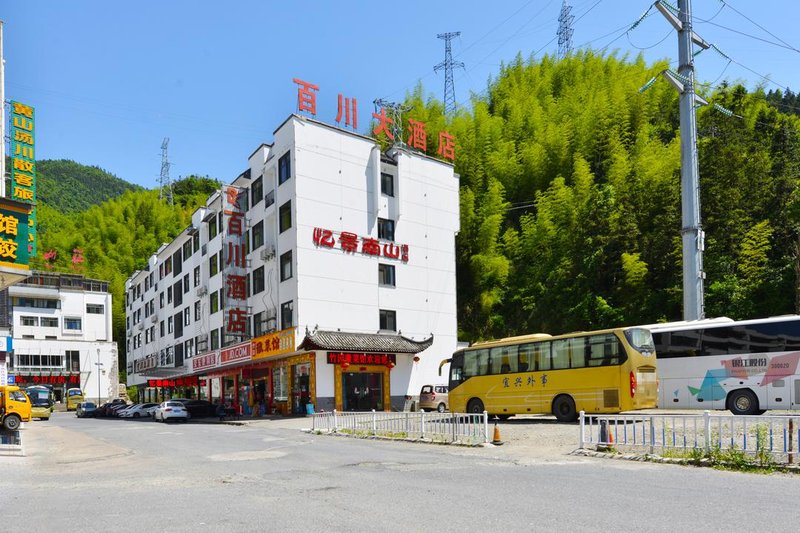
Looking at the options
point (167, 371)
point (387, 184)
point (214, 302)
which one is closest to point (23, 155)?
point (387, 184)

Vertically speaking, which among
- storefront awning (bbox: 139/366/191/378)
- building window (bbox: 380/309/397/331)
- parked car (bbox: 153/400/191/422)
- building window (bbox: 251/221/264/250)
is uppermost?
building window (bbox: 251/221/264/250)

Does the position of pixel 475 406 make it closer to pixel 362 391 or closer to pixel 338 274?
pixel 362 391

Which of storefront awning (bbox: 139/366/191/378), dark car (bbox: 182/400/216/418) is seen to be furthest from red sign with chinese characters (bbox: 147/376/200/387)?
dark car (bbox: 182/400/216/418)

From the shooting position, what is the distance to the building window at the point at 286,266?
127 ft

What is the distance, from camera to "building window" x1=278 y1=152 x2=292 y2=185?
39.2 m

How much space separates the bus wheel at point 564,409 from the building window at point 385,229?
20.2 metres

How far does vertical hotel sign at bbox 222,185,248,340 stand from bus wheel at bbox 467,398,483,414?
21.2 m

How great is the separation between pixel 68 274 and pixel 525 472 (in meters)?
81.7

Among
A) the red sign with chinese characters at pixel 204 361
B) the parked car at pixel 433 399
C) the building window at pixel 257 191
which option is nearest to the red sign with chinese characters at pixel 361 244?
the building window at pixel 257 191

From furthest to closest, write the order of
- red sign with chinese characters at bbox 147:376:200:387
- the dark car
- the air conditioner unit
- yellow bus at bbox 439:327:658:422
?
red sign with chinese characters at bbox 147:376:200:387
the dark car
the air conditioner unit
yellow bus at bbox 439:327:658:422

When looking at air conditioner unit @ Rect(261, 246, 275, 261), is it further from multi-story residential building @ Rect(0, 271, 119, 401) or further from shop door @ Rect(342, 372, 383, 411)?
multi-story residential building @ Rect(0, 271, 119, 401)

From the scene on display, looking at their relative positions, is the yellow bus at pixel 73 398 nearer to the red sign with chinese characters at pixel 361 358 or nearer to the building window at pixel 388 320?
the building window at pixel 388 320

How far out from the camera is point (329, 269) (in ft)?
128

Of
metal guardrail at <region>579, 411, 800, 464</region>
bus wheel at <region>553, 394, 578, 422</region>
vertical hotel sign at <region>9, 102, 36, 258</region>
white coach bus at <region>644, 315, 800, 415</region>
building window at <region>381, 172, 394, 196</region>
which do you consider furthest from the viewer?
building window at <region>381, 172, 394, 196</region>
